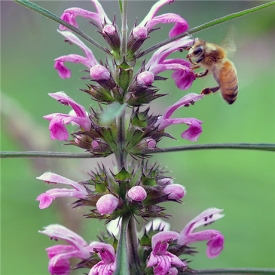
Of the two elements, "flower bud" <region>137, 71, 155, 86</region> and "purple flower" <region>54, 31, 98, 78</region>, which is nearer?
"flower bud" <region>137, 71, 155, 86</region>

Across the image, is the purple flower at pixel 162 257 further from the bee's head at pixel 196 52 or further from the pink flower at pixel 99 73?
the bee's head at pixel 196 52

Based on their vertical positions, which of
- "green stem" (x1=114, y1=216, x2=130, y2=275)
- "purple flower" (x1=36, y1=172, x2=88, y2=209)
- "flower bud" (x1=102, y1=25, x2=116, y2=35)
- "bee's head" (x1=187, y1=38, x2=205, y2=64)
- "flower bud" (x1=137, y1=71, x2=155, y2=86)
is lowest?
"green stem" (x1=114, y1=216, x2=130, y2=275)

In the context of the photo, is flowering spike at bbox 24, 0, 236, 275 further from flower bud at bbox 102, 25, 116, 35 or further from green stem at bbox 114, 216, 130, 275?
green stem at bbox 114, 216, 130, 275

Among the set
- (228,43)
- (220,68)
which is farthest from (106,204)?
(228,43)

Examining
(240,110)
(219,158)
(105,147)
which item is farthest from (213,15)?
(105,147)

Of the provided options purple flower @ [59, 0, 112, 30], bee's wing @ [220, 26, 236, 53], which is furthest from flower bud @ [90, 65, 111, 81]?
bee's wing @ [220, 26, 236, 53]

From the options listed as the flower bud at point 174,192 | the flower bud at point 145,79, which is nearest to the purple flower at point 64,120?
the flower bud at point 145,79

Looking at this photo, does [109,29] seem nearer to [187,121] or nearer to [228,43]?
[187,121]
